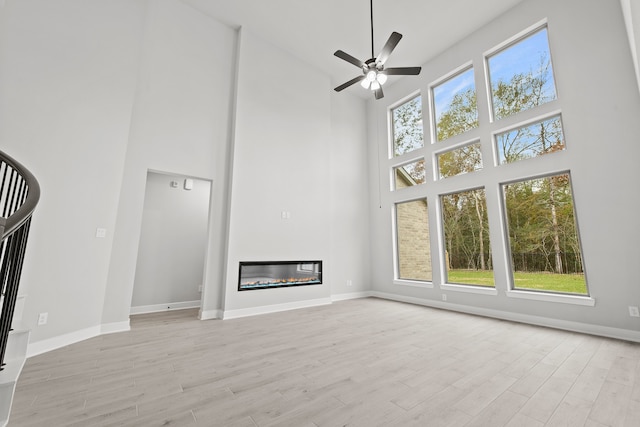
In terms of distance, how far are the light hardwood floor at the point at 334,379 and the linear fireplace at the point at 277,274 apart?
3.51ft

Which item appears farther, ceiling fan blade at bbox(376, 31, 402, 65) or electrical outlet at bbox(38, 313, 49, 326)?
ceiling fan blade at bbox(376, 31, 402, 65)

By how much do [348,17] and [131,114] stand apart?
3.93 m

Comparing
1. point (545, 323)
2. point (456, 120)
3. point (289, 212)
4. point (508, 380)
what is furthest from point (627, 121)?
point (289, 212)

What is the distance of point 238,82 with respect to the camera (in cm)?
486

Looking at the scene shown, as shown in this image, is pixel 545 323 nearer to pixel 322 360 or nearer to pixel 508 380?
pixel 508 380

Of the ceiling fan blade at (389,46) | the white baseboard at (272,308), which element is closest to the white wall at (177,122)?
the white baseboard at (272,308)

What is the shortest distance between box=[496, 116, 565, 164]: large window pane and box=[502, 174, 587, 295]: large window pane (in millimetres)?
435

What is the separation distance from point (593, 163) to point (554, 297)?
1862mm

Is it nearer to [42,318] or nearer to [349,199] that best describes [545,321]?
[349,199]

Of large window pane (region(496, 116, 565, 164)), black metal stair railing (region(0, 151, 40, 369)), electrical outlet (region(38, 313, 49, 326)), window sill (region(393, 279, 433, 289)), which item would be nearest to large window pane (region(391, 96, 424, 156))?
large window pane (region(496, 116, 565, 164))

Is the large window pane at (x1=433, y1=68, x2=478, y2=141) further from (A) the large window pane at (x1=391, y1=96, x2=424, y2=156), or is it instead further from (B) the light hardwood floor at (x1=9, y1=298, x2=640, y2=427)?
(B) the light hardwood floor at (x1=9, y1=298, x2=640, y2=427)

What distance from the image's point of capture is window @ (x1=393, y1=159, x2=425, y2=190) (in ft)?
19.1

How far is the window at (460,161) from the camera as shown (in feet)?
16.1

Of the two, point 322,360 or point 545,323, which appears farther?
point 545,323
